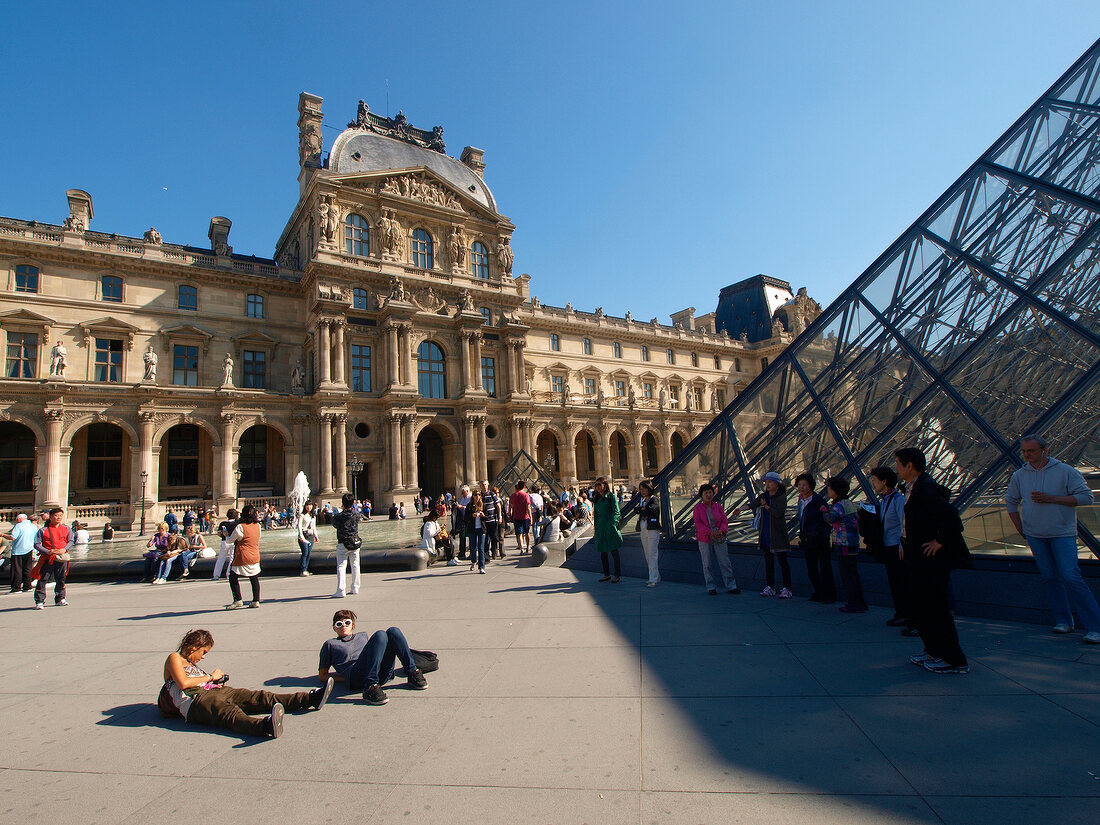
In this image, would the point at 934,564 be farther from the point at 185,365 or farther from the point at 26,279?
the point at 26,279

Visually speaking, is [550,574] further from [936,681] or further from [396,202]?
[396,202]

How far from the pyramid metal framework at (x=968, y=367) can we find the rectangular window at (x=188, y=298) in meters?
30.8

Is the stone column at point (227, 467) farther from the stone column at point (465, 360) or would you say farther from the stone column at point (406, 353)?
the stone column at point (465, 360)

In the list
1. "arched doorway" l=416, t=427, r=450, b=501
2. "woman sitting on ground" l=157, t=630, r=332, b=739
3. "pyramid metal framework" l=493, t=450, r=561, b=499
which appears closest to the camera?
"woman sitting on ground" l=157, t=630, r=332, b=739

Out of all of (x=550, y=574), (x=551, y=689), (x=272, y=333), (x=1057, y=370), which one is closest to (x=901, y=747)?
(x=551, y=689)

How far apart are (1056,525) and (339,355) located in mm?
31530

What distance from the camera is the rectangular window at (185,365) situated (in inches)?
1204

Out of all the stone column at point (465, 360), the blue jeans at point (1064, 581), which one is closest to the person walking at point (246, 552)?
the blue jeans at point (1064, 581)

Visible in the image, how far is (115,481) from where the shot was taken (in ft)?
99.8

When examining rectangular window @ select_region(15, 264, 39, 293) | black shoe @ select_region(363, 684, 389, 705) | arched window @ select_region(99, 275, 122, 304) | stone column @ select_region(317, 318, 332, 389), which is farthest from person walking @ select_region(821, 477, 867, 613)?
rectangular window @ select_region(15, 264, 39, 293)

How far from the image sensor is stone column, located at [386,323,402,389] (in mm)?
33066

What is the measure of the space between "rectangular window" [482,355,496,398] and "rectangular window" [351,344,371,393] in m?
7.49

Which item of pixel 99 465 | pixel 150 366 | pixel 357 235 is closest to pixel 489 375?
pixel 357 235

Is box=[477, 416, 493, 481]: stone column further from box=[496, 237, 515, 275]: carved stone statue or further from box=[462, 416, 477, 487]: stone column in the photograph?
box=[496, 237, 515, 275]: carved stone statue
